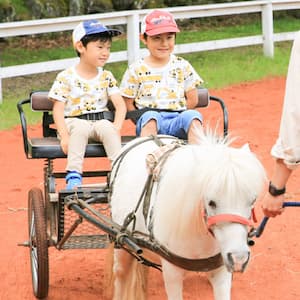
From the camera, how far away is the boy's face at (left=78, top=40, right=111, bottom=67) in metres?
6.10

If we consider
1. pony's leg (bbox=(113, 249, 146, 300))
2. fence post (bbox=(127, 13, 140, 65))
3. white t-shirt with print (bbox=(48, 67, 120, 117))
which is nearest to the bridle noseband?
pony's leg (bbox=(113, 249, 146, 300))

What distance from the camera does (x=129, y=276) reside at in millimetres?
5422

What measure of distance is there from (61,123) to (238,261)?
2.30 m

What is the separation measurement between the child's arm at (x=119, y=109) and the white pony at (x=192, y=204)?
80 centimetres

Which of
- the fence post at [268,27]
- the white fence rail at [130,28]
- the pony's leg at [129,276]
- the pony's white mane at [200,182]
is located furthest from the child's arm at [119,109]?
the fence post at [268,27]

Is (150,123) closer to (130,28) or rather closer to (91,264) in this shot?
(91,264)

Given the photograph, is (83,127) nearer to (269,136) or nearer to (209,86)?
(269,136)

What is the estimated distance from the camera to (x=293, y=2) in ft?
53.9

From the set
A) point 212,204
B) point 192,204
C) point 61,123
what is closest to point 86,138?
point 61,123

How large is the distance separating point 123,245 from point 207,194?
77 cm

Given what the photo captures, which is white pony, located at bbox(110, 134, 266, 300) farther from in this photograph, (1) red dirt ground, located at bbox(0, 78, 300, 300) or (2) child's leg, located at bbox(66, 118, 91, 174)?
(1) red dirt ground, located at bbox(0, 78, 300, 300)

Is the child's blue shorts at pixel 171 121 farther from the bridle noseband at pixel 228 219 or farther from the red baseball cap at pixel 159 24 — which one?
the bridle noseband at pixel 228 219

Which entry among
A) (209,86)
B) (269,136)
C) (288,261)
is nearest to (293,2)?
(209,86)

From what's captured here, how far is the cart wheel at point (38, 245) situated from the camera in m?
5.66
